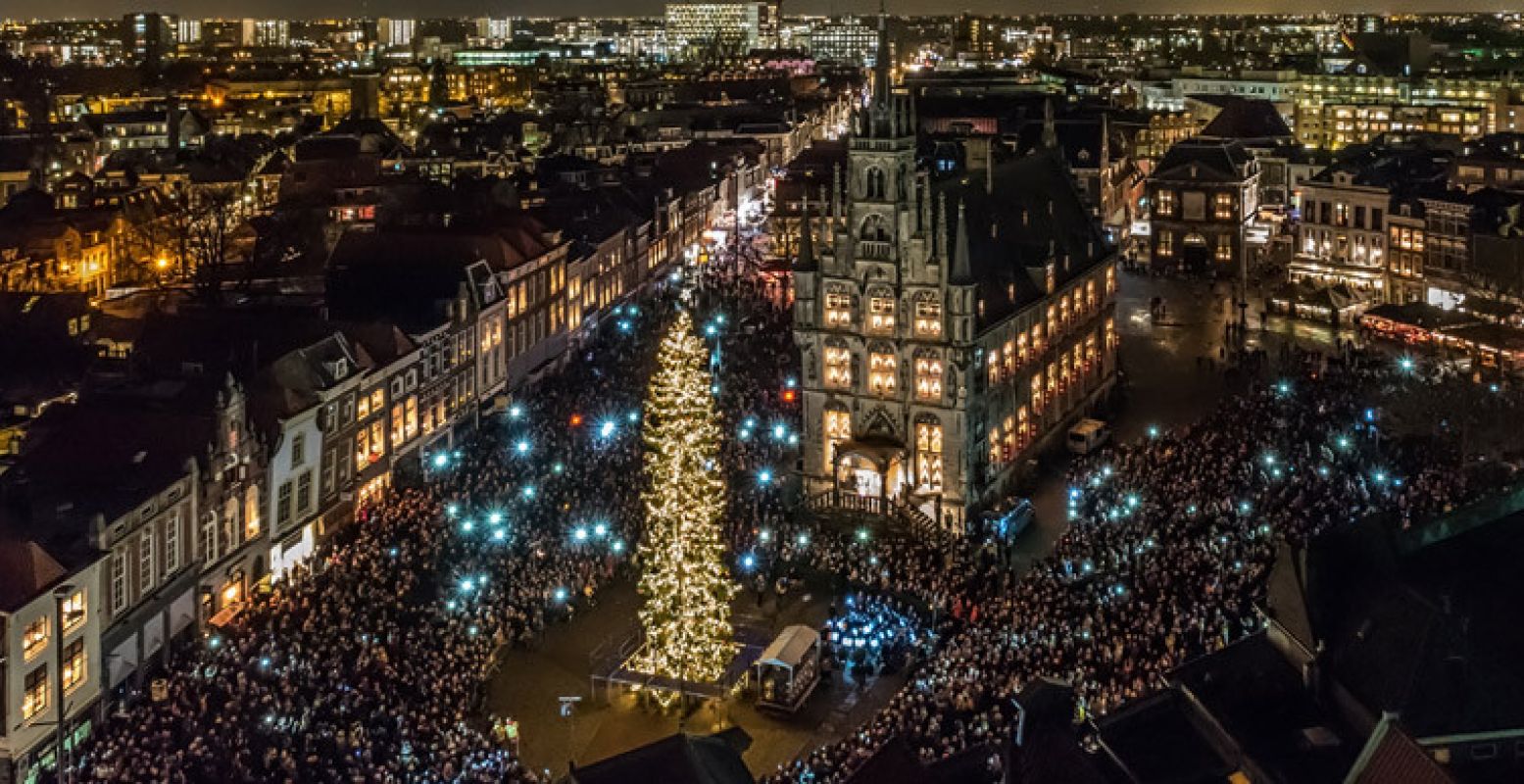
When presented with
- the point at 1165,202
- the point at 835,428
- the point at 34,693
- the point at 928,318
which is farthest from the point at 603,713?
the point at 1165,202

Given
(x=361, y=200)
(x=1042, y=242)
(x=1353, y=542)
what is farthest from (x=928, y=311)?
(x=361, y=200)

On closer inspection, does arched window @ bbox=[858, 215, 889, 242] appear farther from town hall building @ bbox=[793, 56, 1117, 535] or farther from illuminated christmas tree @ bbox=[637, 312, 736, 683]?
illuminated christmas tree @ bbox=[637, 312, 736, 683]

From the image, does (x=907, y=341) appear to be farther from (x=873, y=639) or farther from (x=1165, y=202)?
(x=1165, y=202)

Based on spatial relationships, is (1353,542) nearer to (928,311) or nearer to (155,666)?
(928,311)

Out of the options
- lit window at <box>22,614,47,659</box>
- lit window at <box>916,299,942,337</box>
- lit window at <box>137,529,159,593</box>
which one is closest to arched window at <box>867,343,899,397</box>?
lit window at <box>916,299,942,337</box>

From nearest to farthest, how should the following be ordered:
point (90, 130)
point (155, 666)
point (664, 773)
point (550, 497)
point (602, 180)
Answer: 1. point (664, 773)
2. point (155, 666)
3. point (550, 497)
4. point (602, 180)
5. point (90, 130)

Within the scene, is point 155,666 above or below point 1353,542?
below

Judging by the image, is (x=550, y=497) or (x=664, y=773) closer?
(x=664, y=773)
